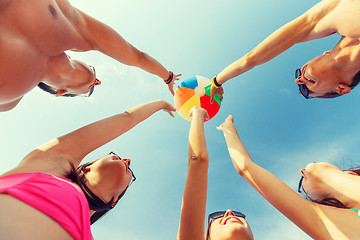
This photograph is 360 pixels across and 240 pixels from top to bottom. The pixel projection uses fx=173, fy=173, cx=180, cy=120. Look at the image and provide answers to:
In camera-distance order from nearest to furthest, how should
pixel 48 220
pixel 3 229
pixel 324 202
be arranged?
pixel 3 229 < pixel 48 220 < pixel 324 202

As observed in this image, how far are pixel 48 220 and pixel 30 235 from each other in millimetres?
204

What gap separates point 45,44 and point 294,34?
3892mm

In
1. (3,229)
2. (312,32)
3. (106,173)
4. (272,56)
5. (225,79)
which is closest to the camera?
(3,229)

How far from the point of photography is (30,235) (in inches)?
53.6

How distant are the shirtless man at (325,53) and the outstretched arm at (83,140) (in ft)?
8.51

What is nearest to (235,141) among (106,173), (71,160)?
(106,173)

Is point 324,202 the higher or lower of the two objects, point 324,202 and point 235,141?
the lower

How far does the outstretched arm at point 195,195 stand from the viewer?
1467mm

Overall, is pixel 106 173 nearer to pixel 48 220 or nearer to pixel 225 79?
pixel 48 220

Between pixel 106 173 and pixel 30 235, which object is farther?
pixel 106 173

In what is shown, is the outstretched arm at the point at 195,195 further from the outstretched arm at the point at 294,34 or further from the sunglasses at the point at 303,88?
the sunglasses at the point at 303,88

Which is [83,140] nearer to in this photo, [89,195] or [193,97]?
[89,195]

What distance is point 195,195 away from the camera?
1556 mm

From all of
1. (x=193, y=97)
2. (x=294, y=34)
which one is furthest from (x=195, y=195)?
(x=193, y=97)
